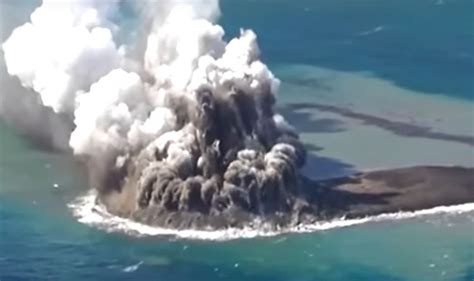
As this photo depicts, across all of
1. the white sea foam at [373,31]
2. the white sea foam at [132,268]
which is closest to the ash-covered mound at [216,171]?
the white sea foam at [132,268]

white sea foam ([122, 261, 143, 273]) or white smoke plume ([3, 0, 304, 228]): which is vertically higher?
white smoke plume ([3, 0, 304, 228])

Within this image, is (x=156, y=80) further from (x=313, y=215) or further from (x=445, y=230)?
(x=445, y=230)

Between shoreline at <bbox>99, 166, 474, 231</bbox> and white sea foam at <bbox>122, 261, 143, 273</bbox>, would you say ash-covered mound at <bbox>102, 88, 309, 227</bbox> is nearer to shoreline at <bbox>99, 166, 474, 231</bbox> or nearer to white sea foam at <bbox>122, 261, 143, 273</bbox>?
shoreline at <bbox>99, 166, 474, 231</bbox>

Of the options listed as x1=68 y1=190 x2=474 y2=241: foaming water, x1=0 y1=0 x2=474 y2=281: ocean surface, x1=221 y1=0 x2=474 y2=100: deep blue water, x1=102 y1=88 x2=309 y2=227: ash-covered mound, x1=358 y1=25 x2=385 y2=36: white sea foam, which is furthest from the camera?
x1=358 y1=25 x2=385 y2=36: white sea foam

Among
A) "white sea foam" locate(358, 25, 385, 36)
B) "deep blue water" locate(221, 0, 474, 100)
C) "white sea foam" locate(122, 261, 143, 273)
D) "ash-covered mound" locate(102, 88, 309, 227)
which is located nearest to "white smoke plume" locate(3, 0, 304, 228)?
"ash-covered mound" locate(102, 88, 309, 227)

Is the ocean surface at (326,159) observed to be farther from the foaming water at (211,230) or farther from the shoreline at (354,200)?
the shoreline at (354,200)

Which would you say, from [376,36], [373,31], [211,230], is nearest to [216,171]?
[211,230]
